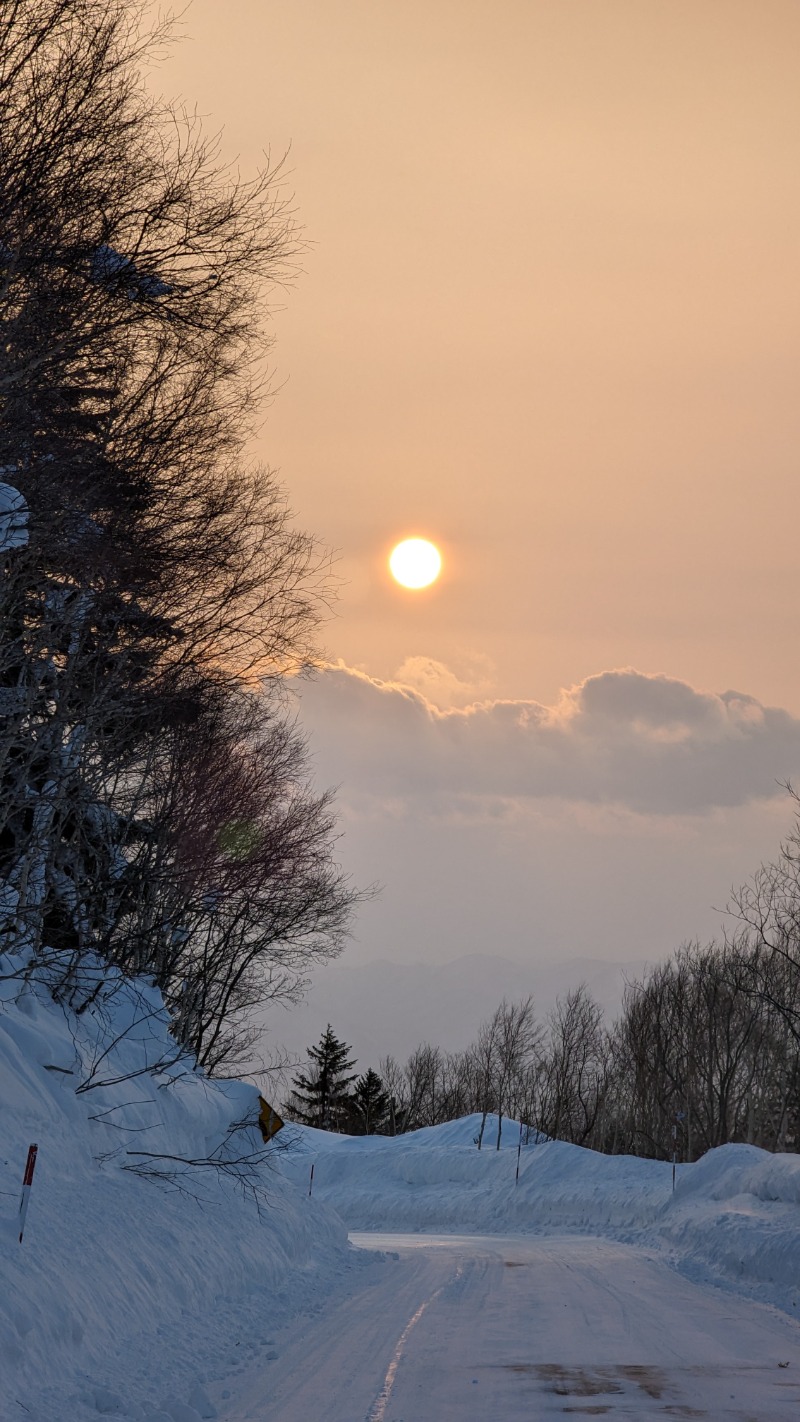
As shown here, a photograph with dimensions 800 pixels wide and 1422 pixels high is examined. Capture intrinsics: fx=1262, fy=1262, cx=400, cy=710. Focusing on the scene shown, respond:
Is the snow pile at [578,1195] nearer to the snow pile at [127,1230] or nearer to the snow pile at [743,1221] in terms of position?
the snow pile at [743,1221]

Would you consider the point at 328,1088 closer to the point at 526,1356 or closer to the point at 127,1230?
the point at 127,1230

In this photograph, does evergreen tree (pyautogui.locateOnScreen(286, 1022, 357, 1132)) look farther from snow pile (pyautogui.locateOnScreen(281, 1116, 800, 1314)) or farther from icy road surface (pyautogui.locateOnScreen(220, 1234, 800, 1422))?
icy road surface (pyautogui.locateOnScreen(220, 1234, 800, 1422))

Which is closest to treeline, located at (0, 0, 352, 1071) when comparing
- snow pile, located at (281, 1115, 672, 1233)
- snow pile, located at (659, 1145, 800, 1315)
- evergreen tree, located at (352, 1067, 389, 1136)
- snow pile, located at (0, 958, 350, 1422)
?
snow pile, located at (0, 958, 350, 1422)

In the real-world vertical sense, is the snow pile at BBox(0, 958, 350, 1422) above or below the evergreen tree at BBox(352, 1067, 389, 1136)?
below

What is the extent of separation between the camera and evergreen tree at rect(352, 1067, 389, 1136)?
84.2 meters

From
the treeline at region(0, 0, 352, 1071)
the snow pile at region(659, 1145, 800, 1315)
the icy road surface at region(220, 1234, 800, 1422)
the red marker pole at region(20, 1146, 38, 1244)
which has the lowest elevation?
the icy road surface at region(220, 1234, 800, 1422)

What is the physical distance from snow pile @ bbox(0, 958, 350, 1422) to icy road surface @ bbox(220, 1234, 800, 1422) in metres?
0.70

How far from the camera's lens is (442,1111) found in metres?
104

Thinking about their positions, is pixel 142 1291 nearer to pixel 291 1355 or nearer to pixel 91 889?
pixel 291 1355

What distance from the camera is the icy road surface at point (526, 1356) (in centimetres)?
920

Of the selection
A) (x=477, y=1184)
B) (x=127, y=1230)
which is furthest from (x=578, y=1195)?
(x=127, y=1230)

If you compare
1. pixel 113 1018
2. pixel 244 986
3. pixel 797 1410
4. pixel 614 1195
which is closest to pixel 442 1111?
pixel 614 1195

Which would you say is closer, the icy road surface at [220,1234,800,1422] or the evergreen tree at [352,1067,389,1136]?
the icy road surface at [220,1234,800,1422]

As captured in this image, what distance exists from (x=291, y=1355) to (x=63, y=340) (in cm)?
915
